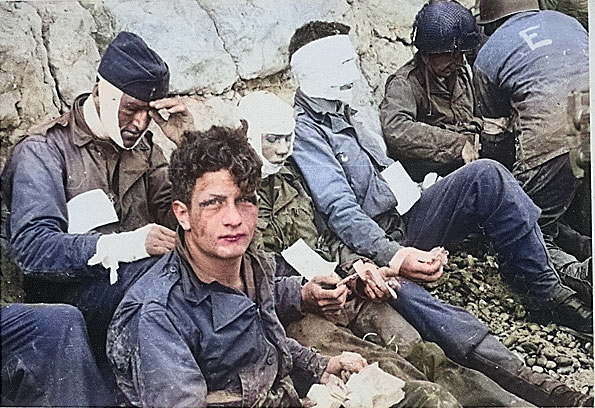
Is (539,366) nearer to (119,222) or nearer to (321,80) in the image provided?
(321,80)

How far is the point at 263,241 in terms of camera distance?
9.33 feet

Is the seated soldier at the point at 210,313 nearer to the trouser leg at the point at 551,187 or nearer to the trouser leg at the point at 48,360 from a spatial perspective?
the trouser leg at the point at 48,360

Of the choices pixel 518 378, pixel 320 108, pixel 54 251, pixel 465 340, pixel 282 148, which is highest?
pixel 320 108

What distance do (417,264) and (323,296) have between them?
12.3 inches

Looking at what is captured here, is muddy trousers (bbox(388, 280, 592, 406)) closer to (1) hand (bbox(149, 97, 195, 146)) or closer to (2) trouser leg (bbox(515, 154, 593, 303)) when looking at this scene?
(2) trouser leg (bbox(515, 154, 593, 303))

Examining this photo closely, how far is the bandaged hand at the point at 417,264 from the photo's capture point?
9.38 ft

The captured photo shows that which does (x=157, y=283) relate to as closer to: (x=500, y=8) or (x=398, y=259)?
(x=398, y=259)

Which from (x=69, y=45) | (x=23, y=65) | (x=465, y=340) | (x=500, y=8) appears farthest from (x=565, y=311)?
(x=23, y=65)

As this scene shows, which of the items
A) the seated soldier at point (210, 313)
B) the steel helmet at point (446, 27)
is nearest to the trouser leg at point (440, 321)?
the seated soldier at point (210, 313)

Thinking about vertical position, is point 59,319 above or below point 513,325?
above

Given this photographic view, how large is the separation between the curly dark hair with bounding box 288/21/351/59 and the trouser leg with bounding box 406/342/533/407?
1.01m

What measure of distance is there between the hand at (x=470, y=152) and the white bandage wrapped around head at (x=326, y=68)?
0.40 metres

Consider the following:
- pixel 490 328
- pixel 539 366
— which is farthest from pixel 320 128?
pixel 539 366

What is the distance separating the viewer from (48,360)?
9.38 feet
